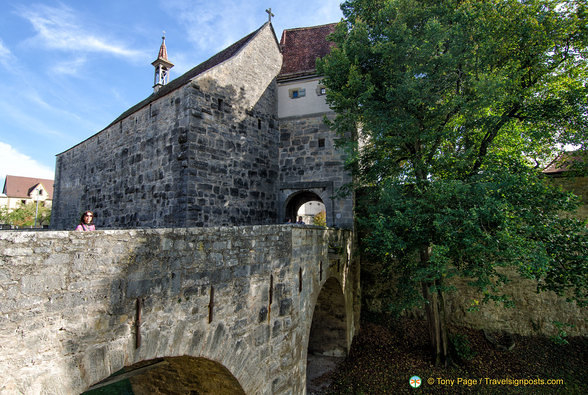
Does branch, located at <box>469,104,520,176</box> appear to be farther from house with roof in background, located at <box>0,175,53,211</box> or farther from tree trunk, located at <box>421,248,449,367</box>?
house with roof in background, located at <box>0,175,53,211</box>

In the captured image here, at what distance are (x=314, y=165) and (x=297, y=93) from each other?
311cm

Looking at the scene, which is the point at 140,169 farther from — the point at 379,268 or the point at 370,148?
the point at 379,268

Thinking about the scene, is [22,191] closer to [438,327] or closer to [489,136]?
[438,327]

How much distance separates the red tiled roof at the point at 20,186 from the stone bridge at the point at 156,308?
2143 inches

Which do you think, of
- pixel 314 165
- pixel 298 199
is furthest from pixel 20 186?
pixel 314 165

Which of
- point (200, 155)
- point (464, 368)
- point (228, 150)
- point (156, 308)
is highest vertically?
point (228, 150)

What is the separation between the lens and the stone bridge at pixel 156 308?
2.19 m

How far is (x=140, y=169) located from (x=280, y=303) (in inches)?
307

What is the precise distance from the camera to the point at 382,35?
8.85 metres

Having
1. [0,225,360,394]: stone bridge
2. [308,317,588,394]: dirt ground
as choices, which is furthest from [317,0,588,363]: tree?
[0,225,360,394]: stone bridge

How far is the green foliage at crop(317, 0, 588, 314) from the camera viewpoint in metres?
6.70

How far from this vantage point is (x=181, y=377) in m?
5.05

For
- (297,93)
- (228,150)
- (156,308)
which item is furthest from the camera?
(297,93)

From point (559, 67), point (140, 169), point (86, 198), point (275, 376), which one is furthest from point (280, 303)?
point (86, 198)
